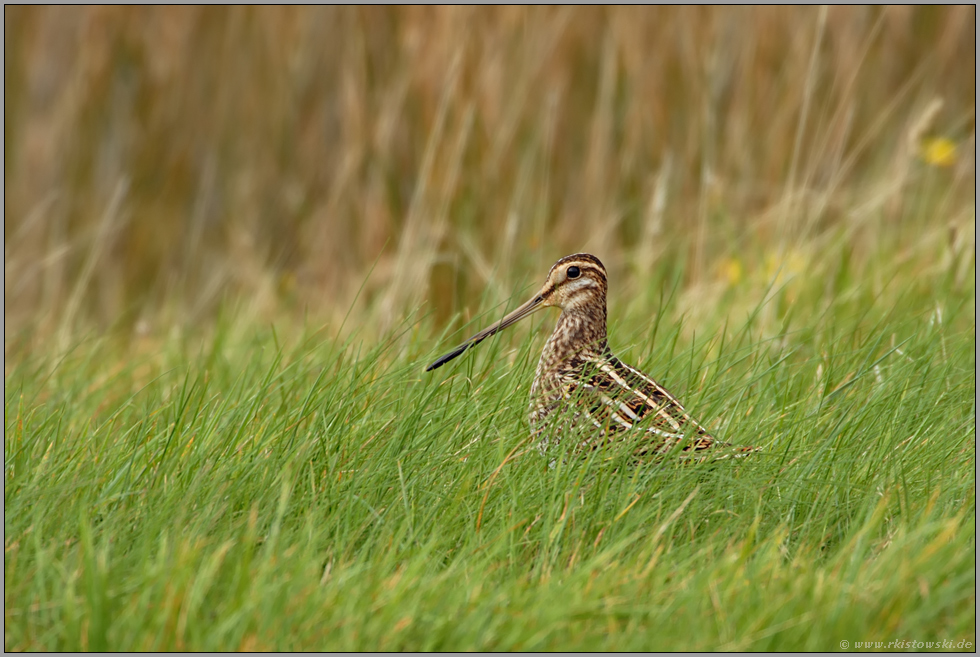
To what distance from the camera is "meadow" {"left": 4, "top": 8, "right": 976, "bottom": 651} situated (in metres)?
2.66

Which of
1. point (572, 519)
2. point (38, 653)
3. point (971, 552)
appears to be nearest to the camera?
point (38, 653)

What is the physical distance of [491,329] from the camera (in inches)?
158

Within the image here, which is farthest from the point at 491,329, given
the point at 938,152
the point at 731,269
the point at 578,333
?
the point at 938,152

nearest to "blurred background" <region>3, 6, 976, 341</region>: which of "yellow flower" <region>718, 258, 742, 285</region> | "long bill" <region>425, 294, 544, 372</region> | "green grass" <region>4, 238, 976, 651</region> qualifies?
"yellow flower" <region>718, 258, 742, 285</region>

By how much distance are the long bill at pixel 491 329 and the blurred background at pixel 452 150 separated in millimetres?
513

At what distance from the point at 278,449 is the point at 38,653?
3.02 feet

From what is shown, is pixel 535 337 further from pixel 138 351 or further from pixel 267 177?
pixel 267 177

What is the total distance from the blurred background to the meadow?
29mm

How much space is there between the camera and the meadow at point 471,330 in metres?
2.66

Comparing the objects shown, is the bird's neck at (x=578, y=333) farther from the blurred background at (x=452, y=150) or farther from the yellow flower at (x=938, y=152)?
the yellow flower at (x=938, y=152)

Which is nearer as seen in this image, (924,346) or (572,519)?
Result: (572,519)

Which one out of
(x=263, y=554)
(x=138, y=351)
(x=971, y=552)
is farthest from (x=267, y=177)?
(x=971, y=552)

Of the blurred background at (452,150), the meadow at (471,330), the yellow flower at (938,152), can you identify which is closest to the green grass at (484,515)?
the meadow at (471,330)

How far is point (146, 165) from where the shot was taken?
26.6ft
